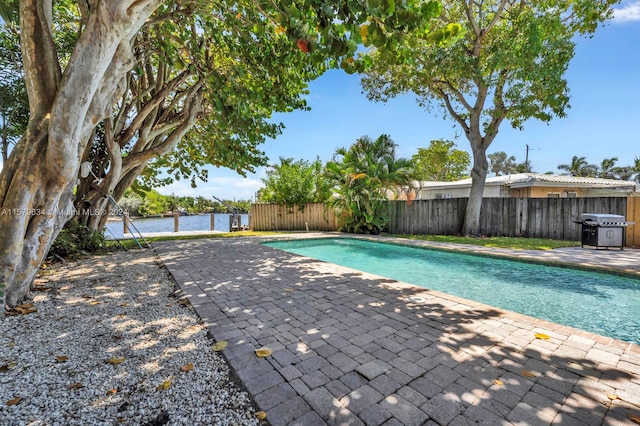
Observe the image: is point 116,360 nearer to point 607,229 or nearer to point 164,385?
point 164,385

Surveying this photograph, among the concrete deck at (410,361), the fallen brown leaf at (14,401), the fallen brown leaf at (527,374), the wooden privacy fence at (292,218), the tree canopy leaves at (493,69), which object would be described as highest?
the tree canopy leaves at (493,69)

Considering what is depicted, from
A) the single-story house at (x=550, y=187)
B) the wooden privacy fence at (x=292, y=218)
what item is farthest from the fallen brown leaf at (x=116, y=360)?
the single-story house at (x=550, y=187)

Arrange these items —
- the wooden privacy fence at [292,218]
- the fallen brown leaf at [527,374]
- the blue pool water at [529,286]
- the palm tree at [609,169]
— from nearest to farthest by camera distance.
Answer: the fallen brown leaf at [527,374]
the blue pool water at [529,286]
the wooden privacy fence at [292,218]
the palm tree at [609,169]

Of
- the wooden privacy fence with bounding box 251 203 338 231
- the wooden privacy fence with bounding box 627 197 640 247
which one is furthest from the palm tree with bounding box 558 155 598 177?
the wooden privacy fence with bounding box 251 203 338 231

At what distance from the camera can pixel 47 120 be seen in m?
3.54

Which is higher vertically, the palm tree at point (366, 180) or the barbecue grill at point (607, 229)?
the palm tree at point (366, 180)

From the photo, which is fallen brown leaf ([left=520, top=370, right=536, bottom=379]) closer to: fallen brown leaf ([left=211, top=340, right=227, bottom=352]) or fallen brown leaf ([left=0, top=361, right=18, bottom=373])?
fallen brown leaf ([left=211, top=340, right=227, bottom=352])

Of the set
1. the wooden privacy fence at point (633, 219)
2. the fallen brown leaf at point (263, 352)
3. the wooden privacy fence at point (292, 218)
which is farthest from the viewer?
the wooden privacy fence at point (292, 218)

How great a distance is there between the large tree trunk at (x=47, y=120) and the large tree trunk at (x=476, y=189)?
1128 centimetres

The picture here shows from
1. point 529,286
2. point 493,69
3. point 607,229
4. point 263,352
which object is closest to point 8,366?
point 263,352

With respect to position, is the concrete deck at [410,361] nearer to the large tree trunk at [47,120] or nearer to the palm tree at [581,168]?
the large tree trunk at [47,120]

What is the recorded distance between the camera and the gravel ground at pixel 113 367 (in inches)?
65.9

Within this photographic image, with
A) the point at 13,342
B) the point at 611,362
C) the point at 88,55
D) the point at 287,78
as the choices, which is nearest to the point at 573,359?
the point at 611,362

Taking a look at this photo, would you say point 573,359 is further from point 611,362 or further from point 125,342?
point 125,342
